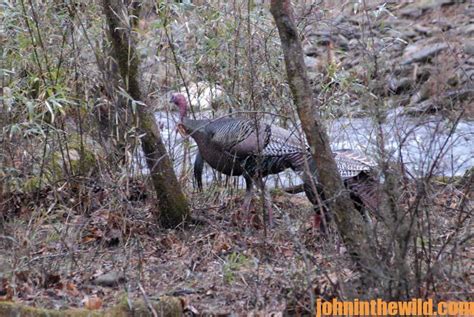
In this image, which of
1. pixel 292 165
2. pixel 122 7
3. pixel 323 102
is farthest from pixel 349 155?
pixel 122 7

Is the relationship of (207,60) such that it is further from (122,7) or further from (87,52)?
(122,7)

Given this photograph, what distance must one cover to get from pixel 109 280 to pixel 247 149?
1792 mm

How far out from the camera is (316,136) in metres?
5.07

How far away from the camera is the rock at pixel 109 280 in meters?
5.79

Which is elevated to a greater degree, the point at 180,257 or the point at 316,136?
the point at 316,136

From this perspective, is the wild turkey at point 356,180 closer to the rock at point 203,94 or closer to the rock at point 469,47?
the rock at point 203,94

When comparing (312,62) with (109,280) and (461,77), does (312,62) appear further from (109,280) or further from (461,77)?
(109,280)

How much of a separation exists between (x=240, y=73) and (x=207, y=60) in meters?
0.32

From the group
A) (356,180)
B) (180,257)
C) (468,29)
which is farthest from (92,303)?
(468,29)

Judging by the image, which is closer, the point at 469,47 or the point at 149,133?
the point at 149,133

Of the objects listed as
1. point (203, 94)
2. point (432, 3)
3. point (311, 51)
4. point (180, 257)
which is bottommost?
point (180, 257)

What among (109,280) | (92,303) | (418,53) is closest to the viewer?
(92,303)

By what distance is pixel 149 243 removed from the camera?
6723mm

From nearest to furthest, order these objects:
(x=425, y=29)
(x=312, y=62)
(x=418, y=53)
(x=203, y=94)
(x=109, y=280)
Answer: (x=109, y=280), (x=203, y=94), (x=312, y=62), (x=418, y=53), (x=425, y=29)
